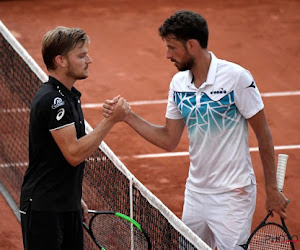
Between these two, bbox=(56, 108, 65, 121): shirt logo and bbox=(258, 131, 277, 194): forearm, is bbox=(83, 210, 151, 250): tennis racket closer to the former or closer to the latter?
bbox=(258, 131, 277, 194): forearm

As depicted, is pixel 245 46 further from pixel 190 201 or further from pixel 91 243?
pixel 190 201

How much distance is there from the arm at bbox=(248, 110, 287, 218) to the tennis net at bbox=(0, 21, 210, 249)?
2.03 feet

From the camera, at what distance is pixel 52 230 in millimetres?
4137

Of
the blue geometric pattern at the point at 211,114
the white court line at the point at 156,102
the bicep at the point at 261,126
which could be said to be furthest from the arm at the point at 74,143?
the white court line at the point at 156,102

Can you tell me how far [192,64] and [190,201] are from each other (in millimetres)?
849

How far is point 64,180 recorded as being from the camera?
13.5 ft

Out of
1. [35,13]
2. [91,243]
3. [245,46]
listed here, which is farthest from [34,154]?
[35,13]

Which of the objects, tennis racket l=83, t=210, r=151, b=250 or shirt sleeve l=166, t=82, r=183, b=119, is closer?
shirt sleeve l=166, t=82, r=183, b=119

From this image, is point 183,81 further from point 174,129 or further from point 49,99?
point 49,99

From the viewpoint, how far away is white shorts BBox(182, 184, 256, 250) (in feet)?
14.6

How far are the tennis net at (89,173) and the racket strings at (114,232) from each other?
90mm

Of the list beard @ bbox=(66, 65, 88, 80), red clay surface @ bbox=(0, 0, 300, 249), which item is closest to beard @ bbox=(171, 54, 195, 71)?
beard @ bbox=(66, 65, 88, 80)

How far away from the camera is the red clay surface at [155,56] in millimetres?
7727

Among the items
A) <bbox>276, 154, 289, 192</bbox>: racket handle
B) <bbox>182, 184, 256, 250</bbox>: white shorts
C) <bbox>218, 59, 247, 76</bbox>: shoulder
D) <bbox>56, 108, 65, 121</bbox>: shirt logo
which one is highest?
<bbox>218, 59, 247, 76</bbox>: shoulder
